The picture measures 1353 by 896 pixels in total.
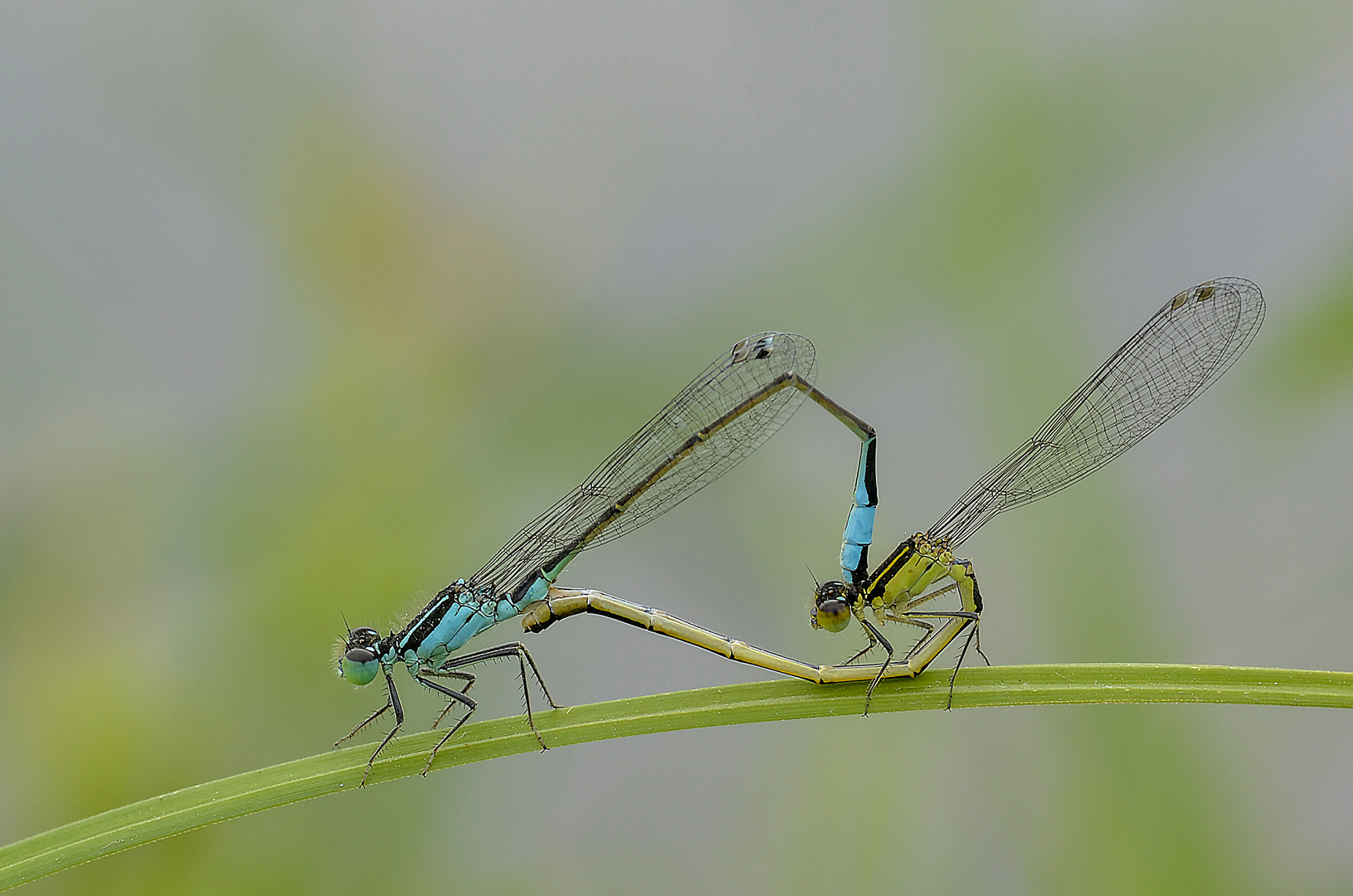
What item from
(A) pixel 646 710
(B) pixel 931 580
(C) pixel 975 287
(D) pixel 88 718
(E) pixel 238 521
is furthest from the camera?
(C) pixel 975 287

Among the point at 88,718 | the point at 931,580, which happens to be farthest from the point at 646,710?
the point at 88,718

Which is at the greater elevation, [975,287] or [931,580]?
[975,287]

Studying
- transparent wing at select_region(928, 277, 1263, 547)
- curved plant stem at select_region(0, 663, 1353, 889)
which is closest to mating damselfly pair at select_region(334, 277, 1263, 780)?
transparent wing at select_region(928, 277, 1263, 547)

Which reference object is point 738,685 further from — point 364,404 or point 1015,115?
point 1015,115

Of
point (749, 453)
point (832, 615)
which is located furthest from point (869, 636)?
point (749, 453)

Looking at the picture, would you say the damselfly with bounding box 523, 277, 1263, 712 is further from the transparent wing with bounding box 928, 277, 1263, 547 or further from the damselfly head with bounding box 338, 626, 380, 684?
the damselfly head with bounding box 338, 626, 380, 684

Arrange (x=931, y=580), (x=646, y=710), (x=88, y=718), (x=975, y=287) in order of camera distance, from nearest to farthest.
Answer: (x=646, y=710) < (x=931, y=580) < (x=88, y=718) < (x=975, y=287)

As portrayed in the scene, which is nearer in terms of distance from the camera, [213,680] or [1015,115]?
[213,680]
